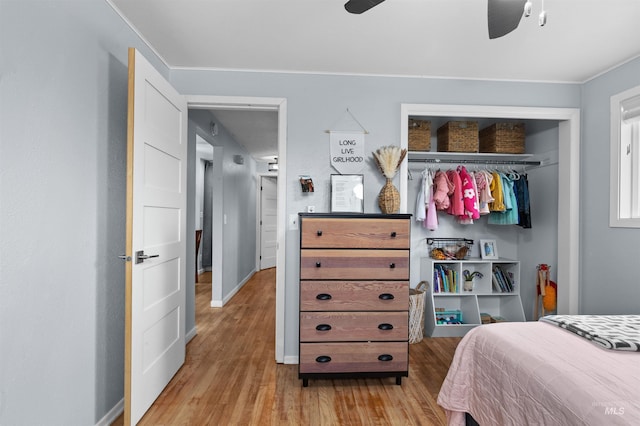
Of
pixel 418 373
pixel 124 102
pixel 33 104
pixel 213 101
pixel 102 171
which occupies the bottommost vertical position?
pixel 418 373

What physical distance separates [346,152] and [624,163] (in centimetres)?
204

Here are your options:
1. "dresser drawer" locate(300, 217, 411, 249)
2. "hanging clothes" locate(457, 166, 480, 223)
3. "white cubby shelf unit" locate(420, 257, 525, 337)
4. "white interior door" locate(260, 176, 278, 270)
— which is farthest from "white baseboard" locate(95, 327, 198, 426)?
"white interior door" locate(260, 176, 278, 270)

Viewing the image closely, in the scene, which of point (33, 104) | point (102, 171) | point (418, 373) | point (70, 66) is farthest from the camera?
point (418, 373)

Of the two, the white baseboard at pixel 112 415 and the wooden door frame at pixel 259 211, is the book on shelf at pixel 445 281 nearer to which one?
the white baseboard at pixel 112 415

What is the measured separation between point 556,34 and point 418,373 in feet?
8.11

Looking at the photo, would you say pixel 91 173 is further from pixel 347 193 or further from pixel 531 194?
pixel 531 194

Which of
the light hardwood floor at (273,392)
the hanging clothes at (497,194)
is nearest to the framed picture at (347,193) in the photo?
the light hardwood floor at (273,392)

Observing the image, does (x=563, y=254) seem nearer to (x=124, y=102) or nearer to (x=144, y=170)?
(x=144, y=170)

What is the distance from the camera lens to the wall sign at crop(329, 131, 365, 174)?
2.84m

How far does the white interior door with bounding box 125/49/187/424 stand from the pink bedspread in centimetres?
164

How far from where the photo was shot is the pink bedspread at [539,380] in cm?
101

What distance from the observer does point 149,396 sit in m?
2.10

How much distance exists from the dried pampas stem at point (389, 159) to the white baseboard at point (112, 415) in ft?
7.65

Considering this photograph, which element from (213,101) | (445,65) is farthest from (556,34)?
(213,101)
